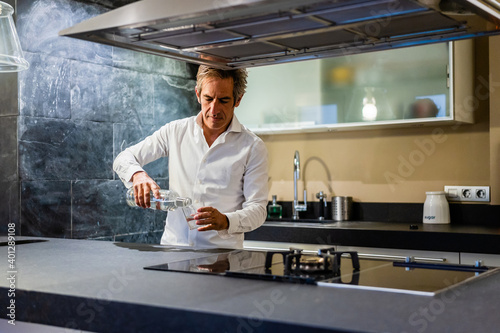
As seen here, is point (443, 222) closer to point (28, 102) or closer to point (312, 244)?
point (312, 244)

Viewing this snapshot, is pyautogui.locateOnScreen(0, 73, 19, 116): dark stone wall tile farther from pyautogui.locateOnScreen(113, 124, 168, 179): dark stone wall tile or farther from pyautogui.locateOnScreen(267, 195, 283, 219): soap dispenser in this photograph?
pyautogui.locateOnScreen(267, 195, 283, 219): soap dispenser

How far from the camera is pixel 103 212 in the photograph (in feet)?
12.1

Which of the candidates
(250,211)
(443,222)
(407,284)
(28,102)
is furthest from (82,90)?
(407,284)

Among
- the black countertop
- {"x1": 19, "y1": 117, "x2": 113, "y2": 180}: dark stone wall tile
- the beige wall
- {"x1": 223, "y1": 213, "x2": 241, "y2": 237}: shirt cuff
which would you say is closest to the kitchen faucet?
the beige wall

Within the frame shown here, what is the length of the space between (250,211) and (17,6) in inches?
68.0

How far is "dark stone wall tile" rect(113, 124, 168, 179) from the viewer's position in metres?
3.77

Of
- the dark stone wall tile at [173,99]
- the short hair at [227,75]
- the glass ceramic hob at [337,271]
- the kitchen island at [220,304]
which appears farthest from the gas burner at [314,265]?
the dark stone wall tile at [173,99]

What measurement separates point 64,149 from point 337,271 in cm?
224

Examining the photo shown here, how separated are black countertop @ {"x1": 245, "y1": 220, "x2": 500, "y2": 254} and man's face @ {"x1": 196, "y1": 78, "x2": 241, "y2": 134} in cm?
107

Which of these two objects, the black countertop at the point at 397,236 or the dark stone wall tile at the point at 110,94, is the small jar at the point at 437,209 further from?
the dark stone wall tile at the point at 110,94

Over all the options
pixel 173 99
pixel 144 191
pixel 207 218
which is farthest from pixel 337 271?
pixel 173 99

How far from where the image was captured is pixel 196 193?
8.50 ft

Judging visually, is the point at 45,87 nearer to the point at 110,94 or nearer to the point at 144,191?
the point at 110,94

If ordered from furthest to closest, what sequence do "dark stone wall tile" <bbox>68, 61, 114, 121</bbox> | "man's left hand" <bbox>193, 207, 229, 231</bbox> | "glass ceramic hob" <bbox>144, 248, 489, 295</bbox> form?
1. "dark stone wall tile" <bbox>68, 61, 114, 121</bbox>
2. "man's left hand" <bbox>193, 207, 229, 231</bbox>
3. "glass ceramic hob" <bbox>144, 248, 489, 295</bbox>
